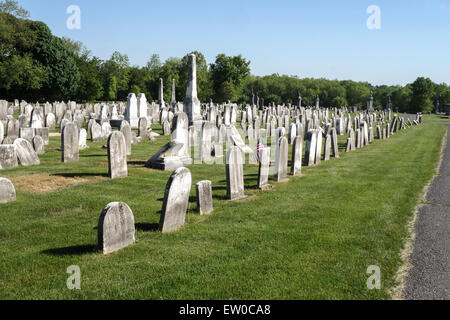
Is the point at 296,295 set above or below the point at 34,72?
below

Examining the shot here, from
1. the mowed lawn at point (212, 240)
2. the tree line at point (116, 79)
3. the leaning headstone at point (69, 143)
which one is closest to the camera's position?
the mowed lawn at point (212, 240)

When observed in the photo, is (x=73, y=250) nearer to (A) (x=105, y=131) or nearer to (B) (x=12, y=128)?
(B) (x=12, y=128)

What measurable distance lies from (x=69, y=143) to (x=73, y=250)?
8051 mm

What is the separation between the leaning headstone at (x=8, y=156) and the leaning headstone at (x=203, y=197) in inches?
290

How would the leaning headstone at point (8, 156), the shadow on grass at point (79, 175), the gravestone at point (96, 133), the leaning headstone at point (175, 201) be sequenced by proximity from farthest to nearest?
the gravestone at point (96, 133) → the leaning headstone at point (8, 156) → the shadow on grass at point (79, 175) → the leaning headstone at point (175, 201)

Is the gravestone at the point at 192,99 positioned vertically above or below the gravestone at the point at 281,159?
Result: above

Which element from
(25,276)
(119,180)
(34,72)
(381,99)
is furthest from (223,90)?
(25,276)

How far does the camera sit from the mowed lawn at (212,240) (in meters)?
4.75

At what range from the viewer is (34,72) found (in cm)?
5047

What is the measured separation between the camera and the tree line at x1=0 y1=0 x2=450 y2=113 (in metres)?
50.8

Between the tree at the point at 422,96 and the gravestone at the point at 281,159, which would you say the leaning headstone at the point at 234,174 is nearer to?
the gravestone at the point at 281,159

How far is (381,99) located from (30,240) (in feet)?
373

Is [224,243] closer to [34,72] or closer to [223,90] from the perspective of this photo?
[34,72]

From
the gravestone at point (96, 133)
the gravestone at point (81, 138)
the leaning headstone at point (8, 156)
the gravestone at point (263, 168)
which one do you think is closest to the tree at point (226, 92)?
the gravestone at point (96, 133)
